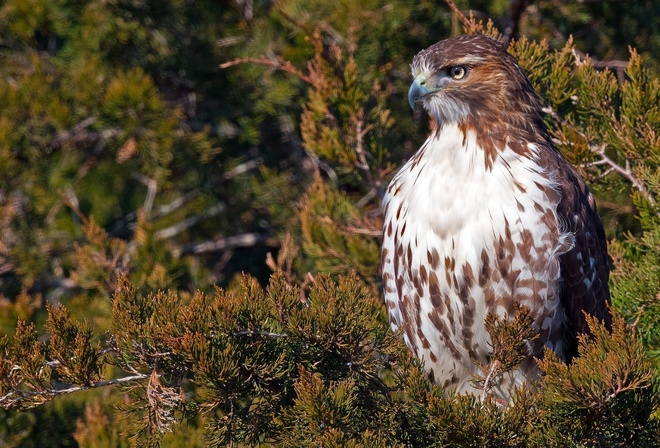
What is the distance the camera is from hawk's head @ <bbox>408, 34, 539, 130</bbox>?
13.2 ft

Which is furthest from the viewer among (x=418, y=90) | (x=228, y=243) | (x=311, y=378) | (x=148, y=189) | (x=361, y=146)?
(x=148, y=189)

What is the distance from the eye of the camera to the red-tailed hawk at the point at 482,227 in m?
3.77

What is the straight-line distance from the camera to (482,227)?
12.3 feet

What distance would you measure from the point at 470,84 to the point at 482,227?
0.67 metres

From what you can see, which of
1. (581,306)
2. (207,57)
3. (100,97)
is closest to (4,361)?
(581,306)

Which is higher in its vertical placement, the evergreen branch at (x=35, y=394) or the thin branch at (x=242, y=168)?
the evergreen branch at (x=35, y=394)

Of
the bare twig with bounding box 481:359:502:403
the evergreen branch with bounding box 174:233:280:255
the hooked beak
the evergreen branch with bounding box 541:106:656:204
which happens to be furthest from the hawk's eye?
the evergreen branch with bounding box 174:233:280:255

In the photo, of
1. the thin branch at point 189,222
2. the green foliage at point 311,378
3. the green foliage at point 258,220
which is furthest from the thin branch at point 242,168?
the green foliage at point 311,378

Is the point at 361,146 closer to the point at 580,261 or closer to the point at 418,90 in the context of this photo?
the point at 418,90

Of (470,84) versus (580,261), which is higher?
(470,84)

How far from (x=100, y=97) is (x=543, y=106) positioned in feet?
9.77

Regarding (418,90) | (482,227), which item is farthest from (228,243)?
(482,227)

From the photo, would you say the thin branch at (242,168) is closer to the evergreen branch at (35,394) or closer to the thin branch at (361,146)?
the thin branch at (361,146)

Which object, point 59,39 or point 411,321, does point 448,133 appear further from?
point 59,39
